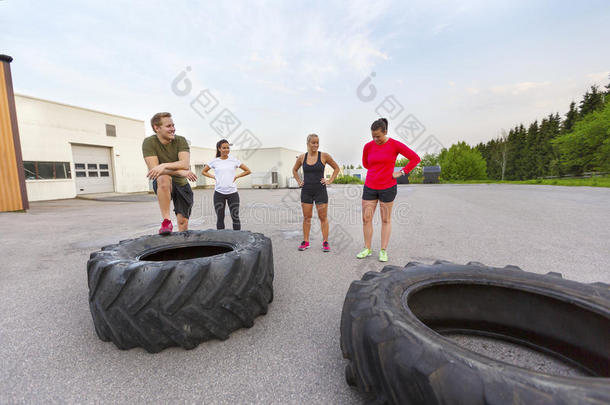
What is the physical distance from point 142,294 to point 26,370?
73cm

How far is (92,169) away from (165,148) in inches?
737

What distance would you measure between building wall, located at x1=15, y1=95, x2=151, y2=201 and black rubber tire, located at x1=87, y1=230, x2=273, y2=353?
18016mm

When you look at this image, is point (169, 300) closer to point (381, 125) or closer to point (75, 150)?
point (381, 125)

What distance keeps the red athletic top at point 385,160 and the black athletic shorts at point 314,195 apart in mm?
740

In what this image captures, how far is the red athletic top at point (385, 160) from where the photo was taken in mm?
3248

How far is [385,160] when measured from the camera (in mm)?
3238

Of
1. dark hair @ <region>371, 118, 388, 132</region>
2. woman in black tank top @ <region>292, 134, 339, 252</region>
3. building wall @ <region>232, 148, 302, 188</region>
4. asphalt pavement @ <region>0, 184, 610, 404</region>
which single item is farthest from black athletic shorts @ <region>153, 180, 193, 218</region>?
building wall @ <region>232, 148, 302, 188</region>

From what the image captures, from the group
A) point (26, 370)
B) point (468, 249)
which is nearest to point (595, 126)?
point (468, 249)

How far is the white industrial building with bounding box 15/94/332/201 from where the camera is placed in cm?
1415

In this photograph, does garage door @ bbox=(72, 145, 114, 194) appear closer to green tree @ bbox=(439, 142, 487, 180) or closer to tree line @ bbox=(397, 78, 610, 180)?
tree line @ bbox=(397, 78, 610, 180)

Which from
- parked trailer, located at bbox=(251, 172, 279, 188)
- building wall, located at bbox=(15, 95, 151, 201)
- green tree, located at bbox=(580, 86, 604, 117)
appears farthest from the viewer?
green tree, located at bbox=(580, 86, 604, 117)

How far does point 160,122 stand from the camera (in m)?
3.00

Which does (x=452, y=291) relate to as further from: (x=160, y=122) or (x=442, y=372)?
(x=160, y=122)

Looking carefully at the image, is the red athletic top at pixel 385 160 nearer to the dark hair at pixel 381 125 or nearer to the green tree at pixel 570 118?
the dark hair at pixel 381 125
